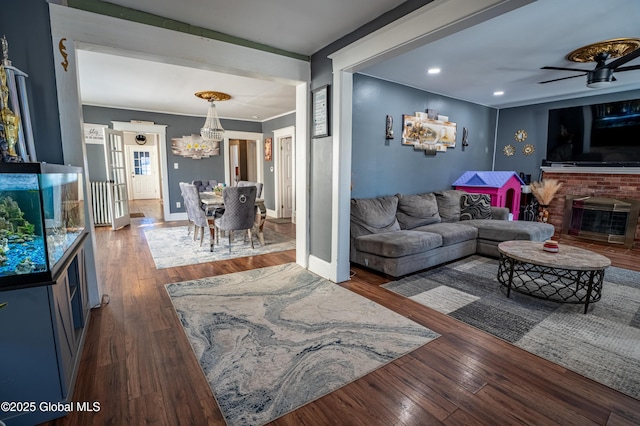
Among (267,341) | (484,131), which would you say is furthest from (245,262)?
(484,131)

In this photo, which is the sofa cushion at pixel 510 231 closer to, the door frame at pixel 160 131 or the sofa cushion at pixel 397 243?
the sofa cushion at pixel 397 243

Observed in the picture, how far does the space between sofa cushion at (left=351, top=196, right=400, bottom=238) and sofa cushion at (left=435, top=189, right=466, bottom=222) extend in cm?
109

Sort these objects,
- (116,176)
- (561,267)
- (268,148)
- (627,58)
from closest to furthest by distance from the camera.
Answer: (561,267) → (627,58) → (116,176) → (268,148)

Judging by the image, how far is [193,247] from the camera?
4.53m

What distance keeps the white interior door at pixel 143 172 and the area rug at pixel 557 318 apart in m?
10.4

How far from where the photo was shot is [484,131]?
584cm

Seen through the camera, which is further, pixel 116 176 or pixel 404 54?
pixel 116 176

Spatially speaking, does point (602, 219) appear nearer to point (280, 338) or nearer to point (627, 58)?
point (627, 58)

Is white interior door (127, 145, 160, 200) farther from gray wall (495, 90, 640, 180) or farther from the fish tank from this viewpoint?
gray wall (495, 90, 640, 180)

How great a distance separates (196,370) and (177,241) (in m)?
3.46

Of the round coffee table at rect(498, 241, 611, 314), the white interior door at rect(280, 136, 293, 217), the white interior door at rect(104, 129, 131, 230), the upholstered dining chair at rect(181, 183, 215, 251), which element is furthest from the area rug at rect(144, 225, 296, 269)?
the round coffee table at rect(498, 241, 611, 314)

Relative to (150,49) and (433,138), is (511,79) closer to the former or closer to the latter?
(433,138)

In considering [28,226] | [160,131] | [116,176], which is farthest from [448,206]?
[116,176]

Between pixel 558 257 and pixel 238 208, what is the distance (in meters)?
3.59
